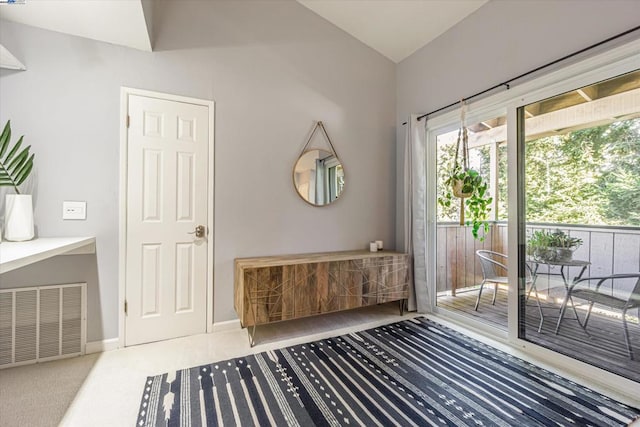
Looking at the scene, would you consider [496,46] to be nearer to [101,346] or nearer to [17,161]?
[17,161]

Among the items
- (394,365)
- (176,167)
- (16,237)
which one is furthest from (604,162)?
(16,237)

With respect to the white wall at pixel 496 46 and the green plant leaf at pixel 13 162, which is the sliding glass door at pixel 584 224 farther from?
the green plant leaf at pixel 13 162

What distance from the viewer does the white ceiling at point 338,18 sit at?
1.82m

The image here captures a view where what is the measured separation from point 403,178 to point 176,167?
2.43 m

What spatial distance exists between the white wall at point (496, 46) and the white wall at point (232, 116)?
12.2 inches

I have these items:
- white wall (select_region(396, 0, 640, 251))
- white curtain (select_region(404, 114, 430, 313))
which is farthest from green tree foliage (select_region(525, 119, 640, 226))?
white curtain (select_region(404, 114, 430, 313))

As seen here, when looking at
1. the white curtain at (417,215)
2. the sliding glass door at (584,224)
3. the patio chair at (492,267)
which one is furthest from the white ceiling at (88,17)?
the patio chair at (492,267)

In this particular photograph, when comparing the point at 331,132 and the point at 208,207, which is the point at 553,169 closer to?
the point at 331,132

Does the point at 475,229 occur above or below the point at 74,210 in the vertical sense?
below

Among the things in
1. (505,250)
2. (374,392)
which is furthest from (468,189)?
(374,392)

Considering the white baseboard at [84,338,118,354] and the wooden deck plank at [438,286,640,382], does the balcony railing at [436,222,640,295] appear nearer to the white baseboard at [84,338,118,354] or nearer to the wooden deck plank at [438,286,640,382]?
the wooden deck plank at [438,286,640,382]

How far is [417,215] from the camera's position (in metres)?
3.01

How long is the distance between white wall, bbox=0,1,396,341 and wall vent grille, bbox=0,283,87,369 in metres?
0.09

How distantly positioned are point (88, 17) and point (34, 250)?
5.35 feet
